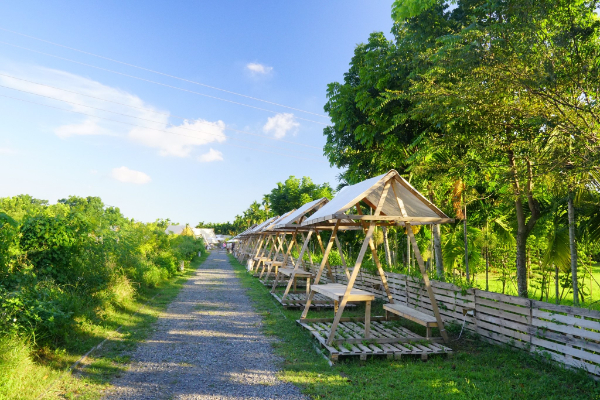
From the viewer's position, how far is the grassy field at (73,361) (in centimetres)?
445

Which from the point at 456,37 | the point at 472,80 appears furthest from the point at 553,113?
the point at 456,37

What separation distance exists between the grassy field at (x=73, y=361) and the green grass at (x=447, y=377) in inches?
97.7

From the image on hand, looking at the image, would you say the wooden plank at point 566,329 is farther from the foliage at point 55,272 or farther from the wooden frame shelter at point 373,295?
the foliage at point 55,272

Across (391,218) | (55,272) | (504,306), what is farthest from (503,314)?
(55,272)

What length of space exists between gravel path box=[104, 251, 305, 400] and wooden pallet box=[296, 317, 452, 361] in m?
0.98

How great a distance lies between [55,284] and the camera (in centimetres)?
759

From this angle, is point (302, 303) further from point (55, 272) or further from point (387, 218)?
point (55, 272)

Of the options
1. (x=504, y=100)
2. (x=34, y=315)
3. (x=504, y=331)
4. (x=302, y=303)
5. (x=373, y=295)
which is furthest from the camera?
(x=302, y=303)

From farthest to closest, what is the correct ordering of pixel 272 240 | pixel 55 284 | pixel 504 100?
1. pixel 272 240
2. pixel 55 284
3. pixel 504 100

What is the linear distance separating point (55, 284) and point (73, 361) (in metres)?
2.51

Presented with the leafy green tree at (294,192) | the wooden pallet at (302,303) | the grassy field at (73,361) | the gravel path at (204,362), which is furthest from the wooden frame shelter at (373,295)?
the leafy green tree at (294,192)

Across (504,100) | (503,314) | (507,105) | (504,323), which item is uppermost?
(504,100)

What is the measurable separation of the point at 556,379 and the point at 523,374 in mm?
383

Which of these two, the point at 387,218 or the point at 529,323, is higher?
the point at 387,218
